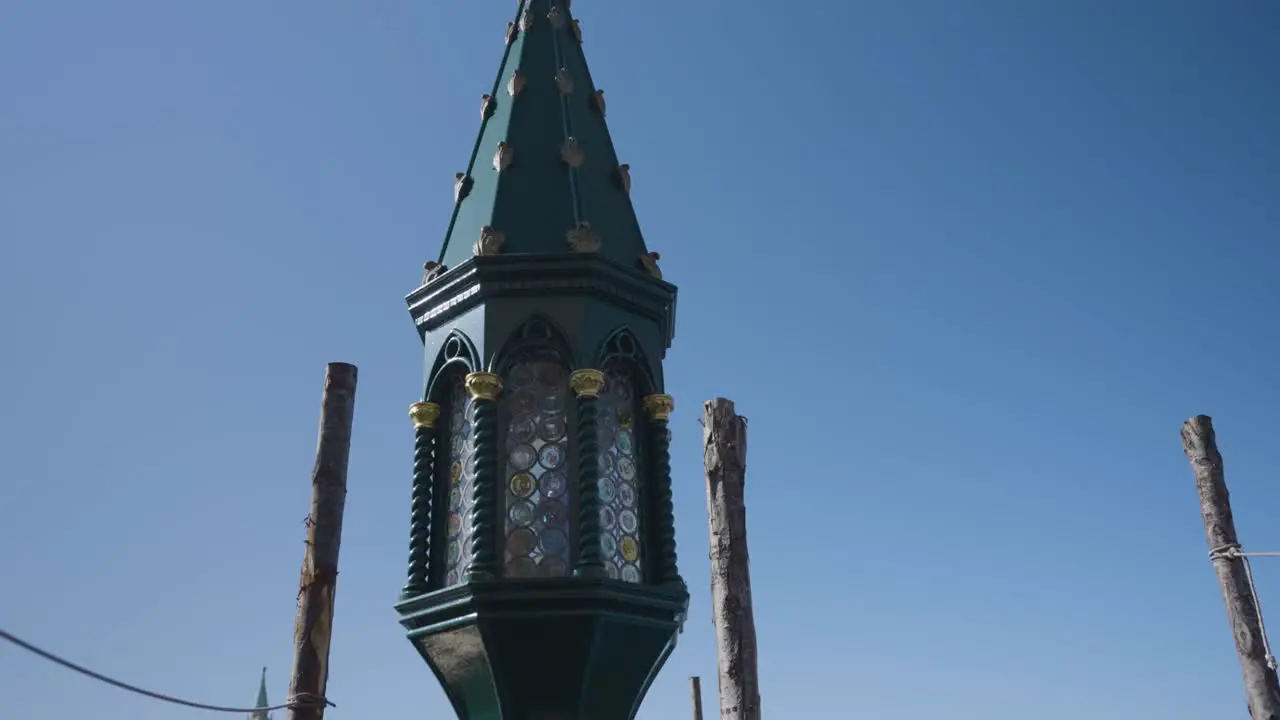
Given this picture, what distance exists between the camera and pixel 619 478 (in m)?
10.2

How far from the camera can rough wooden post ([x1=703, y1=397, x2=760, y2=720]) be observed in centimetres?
1112

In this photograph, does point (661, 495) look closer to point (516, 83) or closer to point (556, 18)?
point (516, 83)

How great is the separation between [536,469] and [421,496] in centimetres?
110

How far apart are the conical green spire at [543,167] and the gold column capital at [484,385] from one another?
48.3 inches

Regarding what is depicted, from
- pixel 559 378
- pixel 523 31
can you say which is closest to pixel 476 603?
pixel 559 378

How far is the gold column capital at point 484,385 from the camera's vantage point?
992cm

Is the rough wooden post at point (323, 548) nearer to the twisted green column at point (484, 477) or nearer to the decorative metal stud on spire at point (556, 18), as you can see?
the twisted green column at point (484, 477)

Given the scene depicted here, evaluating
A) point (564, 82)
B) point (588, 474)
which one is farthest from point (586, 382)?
point (564, 82)

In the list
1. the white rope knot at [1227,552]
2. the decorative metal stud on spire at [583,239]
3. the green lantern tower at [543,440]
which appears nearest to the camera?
the green lantern tower at [543,440]

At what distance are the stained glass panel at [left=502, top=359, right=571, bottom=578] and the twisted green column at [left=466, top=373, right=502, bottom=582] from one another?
0.41ft

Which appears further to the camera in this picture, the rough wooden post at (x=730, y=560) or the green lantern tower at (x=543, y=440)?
the rough wooden post at (x=730, y=560)

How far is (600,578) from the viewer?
919cm

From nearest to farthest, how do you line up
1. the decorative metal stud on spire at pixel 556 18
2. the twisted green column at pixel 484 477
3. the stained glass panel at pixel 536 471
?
the twisted green column at pixel 484 477 → the stained glass panel at pixel 536 471 → the decorative metal stud on spire at pixel 556 18

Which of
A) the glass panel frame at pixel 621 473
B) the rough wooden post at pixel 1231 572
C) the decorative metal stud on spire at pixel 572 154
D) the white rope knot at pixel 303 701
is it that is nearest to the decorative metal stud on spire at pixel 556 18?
the decorative metal stud on spire at pixel 572 154
